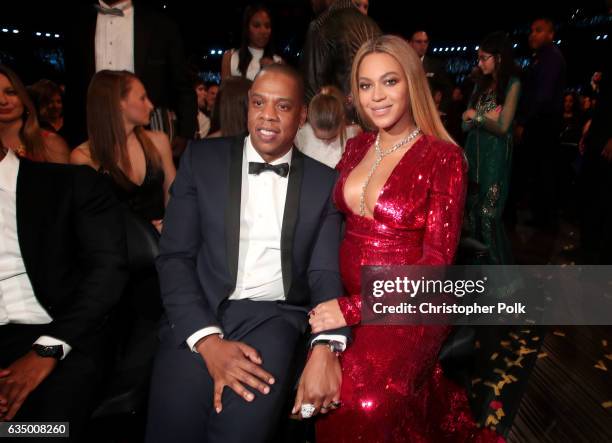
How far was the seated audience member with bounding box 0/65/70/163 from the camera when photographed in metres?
2.19

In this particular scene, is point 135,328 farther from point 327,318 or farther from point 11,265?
point 327,318

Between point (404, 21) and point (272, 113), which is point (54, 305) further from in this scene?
point (404, 21)

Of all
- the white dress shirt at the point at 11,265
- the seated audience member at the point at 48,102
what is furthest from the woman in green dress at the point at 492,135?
the seated audience member at the point at 48,102

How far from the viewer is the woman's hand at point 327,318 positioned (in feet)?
5.91

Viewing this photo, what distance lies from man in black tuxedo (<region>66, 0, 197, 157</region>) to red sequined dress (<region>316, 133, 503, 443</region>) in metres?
1.72

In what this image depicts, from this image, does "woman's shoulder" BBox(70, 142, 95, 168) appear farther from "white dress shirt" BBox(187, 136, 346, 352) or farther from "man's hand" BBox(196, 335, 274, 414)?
"man's hand" BBox(196, 335, 274, 414)

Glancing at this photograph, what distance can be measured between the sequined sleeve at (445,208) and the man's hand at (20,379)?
4.47 ft

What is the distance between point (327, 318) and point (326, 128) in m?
1.81

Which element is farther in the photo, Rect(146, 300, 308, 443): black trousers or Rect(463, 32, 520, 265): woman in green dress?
Rect(463, 32, 520, 265): woman in green dress

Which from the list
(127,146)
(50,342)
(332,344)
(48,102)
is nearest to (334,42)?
(127,146)

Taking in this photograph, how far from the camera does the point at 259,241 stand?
6.56 ft

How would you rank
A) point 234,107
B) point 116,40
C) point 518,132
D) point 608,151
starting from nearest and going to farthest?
1. point 116,40
2. point 234,107
3. point 608,151
4. point 518,132

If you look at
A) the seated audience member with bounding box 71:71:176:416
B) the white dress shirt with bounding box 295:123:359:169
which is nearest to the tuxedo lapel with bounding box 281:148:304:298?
the seated audience member with bounding box 71:71:176:416

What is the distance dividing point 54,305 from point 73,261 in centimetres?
17
